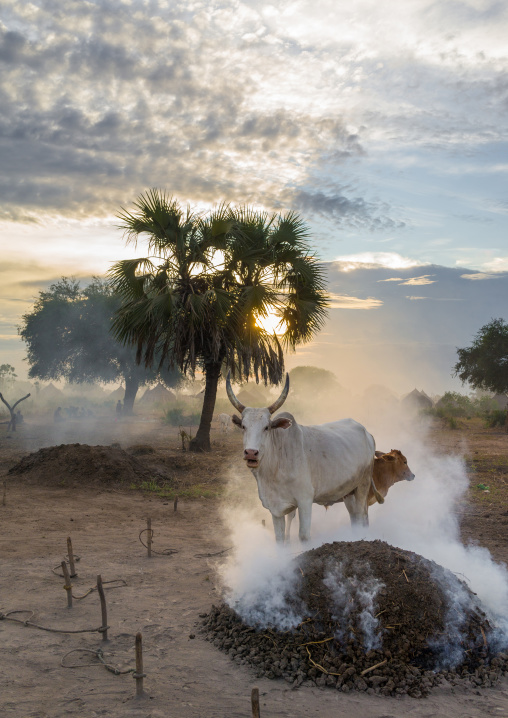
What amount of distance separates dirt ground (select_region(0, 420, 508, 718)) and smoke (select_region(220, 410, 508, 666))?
442 millimetres

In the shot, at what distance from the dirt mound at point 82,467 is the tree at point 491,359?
2636 centimetres

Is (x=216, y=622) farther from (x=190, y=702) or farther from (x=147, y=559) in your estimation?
(x=147, y=559)

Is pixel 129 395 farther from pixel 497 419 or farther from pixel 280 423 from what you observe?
pixel 280 423

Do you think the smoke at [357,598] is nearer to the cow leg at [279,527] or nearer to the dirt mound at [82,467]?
the cow leg at [279,527]

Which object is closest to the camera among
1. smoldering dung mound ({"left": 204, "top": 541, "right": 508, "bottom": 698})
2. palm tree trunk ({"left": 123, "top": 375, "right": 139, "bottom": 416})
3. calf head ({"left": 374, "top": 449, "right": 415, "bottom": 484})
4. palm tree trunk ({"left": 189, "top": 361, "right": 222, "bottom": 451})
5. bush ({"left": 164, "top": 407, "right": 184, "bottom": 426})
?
smoldering dung mound ({"left": 204, "top": 541, "right": 508, "bottom": 698})

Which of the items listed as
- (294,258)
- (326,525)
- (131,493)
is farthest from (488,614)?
(294,258)

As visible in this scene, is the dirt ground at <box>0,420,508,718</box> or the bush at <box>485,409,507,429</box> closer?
the dirt ground at <box>0,420,508,718</box>

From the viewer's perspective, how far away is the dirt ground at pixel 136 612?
4.17 metres

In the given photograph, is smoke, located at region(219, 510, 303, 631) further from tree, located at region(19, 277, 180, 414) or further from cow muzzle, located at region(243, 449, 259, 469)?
tree, located at region(19, 277, 180, 414)

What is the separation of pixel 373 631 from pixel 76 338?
36.9 m

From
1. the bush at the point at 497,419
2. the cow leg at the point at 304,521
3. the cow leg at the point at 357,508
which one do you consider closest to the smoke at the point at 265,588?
the cow leg at the point at 304,521

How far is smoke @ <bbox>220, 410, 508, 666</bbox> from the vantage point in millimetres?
4961

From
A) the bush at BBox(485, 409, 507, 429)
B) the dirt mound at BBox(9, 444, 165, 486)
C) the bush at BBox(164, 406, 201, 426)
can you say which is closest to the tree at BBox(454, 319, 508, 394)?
the bush at BBox(485, 409, 507, 429)

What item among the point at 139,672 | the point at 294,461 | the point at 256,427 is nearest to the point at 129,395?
the point at 294,461
